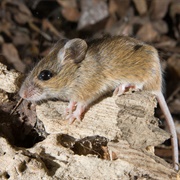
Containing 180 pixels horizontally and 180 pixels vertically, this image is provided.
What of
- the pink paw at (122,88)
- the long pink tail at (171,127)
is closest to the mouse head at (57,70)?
the pink paw at (122,88)

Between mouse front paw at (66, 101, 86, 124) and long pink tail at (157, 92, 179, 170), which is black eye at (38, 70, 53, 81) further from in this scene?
long pink tail at (157, 92, 179, 170)

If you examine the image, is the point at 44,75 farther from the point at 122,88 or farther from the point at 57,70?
the point at 122,88

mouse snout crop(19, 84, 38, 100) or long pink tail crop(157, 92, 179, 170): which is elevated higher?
mouse snout crop(19, 84, 38, 100)

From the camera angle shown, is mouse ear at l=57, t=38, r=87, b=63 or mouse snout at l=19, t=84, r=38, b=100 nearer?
mouse snout at l=19, t=84, r=38, b=100

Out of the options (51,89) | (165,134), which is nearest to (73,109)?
(51,89)

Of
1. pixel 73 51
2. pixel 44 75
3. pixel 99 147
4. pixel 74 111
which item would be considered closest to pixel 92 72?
pixel 73 51

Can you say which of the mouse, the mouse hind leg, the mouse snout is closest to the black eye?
the mouse

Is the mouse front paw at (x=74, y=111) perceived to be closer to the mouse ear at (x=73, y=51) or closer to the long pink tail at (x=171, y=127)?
the mouse ear at (x=73, y=51)
